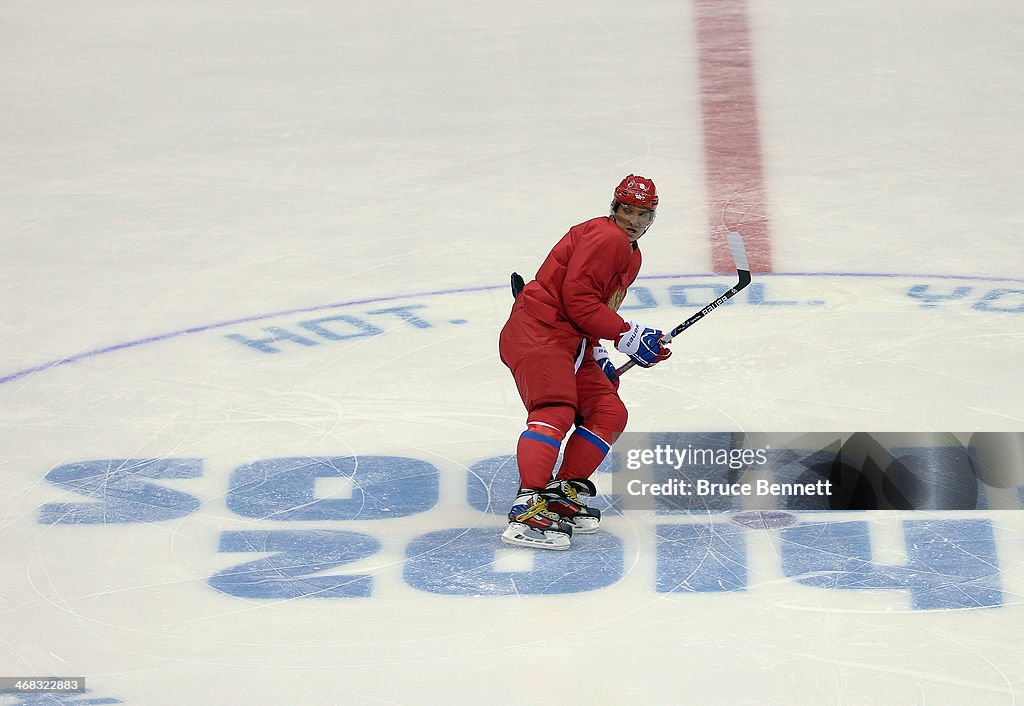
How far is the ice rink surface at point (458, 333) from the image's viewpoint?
Answer: 142 inches

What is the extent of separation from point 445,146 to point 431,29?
4.97ft

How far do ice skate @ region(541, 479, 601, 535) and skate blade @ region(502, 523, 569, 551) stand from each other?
6 centimetres

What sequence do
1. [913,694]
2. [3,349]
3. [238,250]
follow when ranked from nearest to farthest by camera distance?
[913,694] → [3,349] → [238,250]

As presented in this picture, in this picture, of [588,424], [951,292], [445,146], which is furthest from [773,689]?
[445,146]

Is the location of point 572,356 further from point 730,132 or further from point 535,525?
point 730,132

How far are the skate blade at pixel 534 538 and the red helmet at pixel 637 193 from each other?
2.99 ft

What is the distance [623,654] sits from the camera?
353cm

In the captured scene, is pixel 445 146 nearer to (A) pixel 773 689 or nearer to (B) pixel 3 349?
(B) pixel 3 349

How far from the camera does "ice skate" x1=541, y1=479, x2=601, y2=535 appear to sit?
13.4ft

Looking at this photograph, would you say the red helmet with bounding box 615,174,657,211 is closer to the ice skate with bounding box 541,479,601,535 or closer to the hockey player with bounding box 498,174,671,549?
the hockey player with bounding box 498,174,671,549
